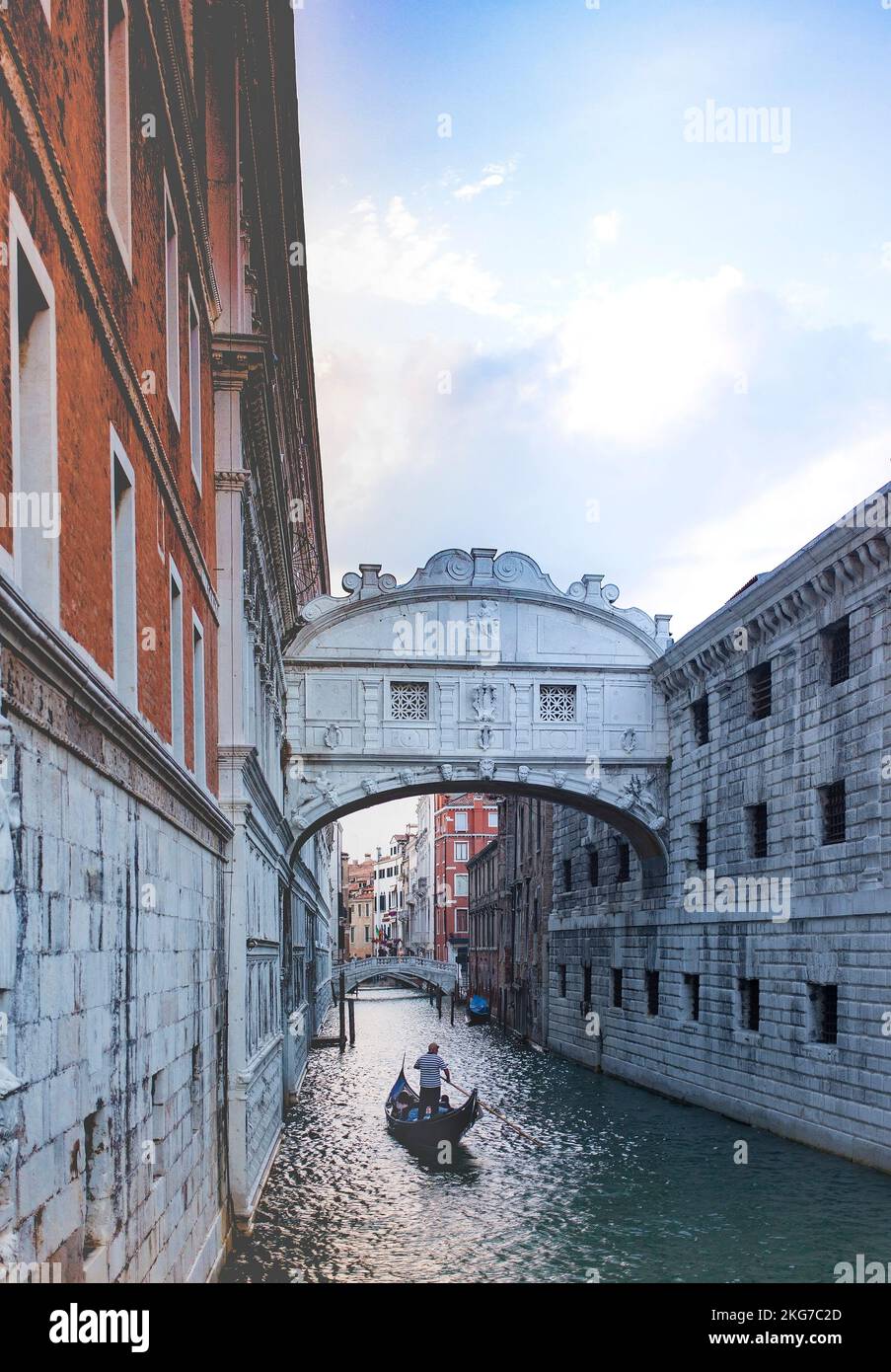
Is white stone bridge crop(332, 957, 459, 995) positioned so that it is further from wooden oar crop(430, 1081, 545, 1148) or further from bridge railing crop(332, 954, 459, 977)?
wooden oar crop(430, 1081, 545, 1148)

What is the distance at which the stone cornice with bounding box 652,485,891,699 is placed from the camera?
17.0m

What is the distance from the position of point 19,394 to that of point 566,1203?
13078 millimetres

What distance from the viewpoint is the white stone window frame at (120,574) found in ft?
22.0

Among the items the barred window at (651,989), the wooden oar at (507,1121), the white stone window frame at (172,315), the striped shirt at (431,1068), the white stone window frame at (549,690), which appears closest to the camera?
the white stone window frame at (172,315)

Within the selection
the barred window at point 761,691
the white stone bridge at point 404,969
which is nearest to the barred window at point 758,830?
the barred window at point 761,691

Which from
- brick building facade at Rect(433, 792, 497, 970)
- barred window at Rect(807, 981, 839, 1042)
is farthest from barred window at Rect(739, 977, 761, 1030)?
brick building facade at Rect(433, 792, 497, 970)

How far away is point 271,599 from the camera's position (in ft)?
61.4

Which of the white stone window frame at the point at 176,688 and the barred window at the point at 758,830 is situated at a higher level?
the white stone window frame at the point at 176,688

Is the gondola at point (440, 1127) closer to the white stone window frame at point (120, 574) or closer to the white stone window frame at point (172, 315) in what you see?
the white stone window frame at point (172, 315)

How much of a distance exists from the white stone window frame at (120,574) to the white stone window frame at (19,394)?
139cm

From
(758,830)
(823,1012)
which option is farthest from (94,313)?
(758,830)

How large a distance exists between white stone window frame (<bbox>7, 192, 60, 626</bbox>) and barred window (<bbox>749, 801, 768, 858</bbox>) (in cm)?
1702

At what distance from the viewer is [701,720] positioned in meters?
23.9

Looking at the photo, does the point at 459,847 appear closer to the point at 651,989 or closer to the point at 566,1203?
the point at 651,989
